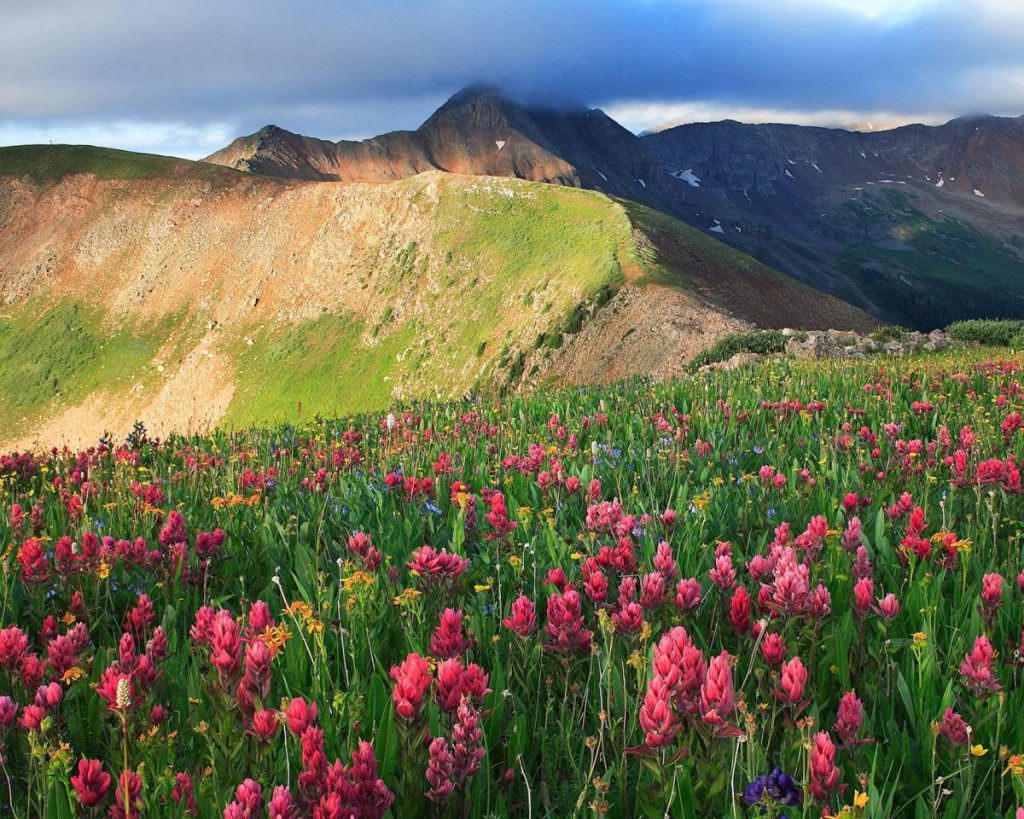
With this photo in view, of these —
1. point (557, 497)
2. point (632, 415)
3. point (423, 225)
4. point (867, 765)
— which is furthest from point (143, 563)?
point (423, 225)

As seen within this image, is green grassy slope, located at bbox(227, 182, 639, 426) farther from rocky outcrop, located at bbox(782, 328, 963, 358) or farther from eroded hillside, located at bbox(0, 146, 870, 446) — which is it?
rocky outcrop, located at bbox(782, 328, 963, 358)

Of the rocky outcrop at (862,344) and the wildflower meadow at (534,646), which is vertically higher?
the rocky outcrop at (862,344)

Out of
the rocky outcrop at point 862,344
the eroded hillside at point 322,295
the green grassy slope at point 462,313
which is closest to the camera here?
the rocky outcrop at point 862,344

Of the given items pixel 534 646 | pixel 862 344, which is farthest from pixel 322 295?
pixel 534 646

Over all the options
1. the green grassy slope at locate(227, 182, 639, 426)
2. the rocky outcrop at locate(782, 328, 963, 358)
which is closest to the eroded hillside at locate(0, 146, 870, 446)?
the green grassy slope at locate(227, 182, 639, 426)

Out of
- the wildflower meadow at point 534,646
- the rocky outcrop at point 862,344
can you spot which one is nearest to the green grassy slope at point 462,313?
the rocky outcrop at point 862,344

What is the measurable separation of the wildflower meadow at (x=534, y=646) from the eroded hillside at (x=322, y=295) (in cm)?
3632

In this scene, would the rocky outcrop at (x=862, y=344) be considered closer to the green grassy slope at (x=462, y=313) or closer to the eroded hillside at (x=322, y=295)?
the eroded hillside at (x=322, y=295)

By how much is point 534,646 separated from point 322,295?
8186 cm

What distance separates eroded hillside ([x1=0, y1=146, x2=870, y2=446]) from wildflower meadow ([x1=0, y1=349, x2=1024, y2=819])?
36.3 meters

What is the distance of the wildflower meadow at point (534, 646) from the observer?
6.74 feet

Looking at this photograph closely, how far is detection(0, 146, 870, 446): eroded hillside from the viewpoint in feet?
174

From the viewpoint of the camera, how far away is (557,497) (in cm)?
500

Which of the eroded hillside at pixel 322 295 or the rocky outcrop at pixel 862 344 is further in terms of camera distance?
the eroded hillside at pixel 322 295
